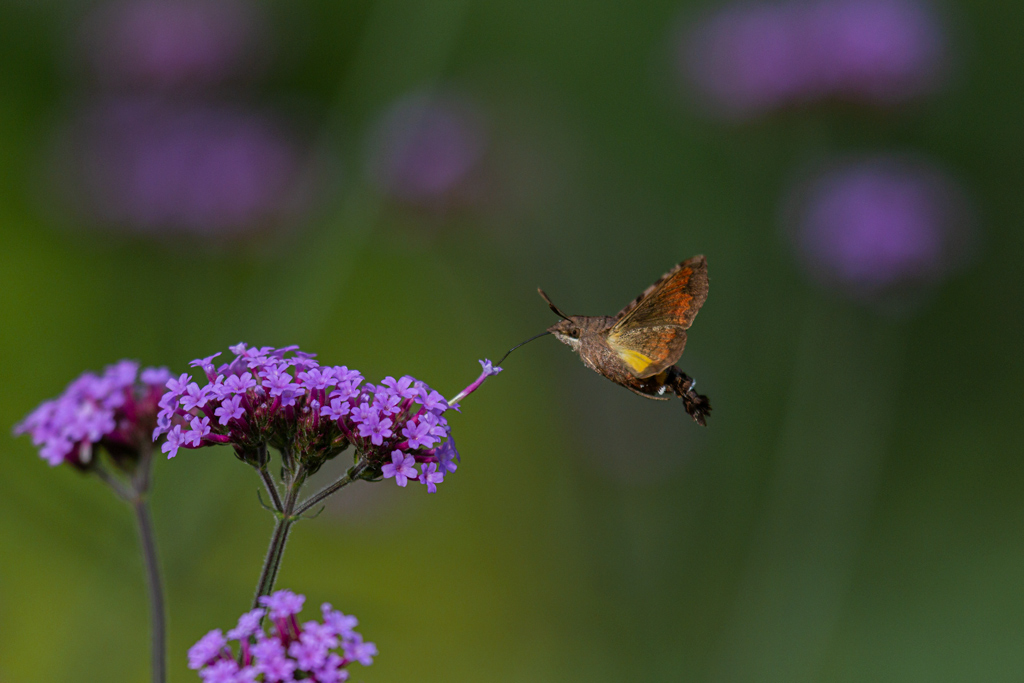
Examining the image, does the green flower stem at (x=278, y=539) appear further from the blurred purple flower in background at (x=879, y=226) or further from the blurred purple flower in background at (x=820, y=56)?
the blurred purple flower in background at (x=820, y=56)

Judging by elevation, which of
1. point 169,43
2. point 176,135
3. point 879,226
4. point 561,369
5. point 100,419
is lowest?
point 100,419

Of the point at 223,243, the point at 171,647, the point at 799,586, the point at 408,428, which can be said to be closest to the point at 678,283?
the point at 408,428

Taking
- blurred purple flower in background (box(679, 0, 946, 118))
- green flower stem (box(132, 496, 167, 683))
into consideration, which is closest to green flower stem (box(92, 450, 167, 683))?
green flower stem (box(132, 496, 167, 683))

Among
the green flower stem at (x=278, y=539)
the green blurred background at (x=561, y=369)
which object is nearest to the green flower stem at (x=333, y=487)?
the green flower stem at (x=278, y=539)

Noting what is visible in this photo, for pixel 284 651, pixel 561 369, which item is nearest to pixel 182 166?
pixel 561 369

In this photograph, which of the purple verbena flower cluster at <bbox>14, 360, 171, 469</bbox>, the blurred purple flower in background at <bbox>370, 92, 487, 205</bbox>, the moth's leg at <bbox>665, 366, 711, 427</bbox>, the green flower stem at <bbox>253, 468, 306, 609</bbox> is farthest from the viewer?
the blurred purple flower in background at <bbox>370, 92, 487, 205</bbox>

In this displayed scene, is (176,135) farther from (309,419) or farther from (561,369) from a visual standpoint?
(309,419)

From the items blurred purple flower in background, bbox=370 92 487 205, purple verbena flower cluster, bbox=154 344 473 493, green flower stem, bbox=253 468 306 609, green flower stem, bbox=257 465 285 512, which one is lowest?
green flower stem, bbox=253 468 306 609

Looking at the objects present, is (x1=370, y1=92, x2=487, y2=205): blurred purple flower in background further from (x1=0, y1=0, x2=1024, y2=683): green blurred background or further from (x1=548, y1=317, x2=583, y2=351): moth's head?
(x1=548, y1=317, x2=583, y2=351): moth's head
